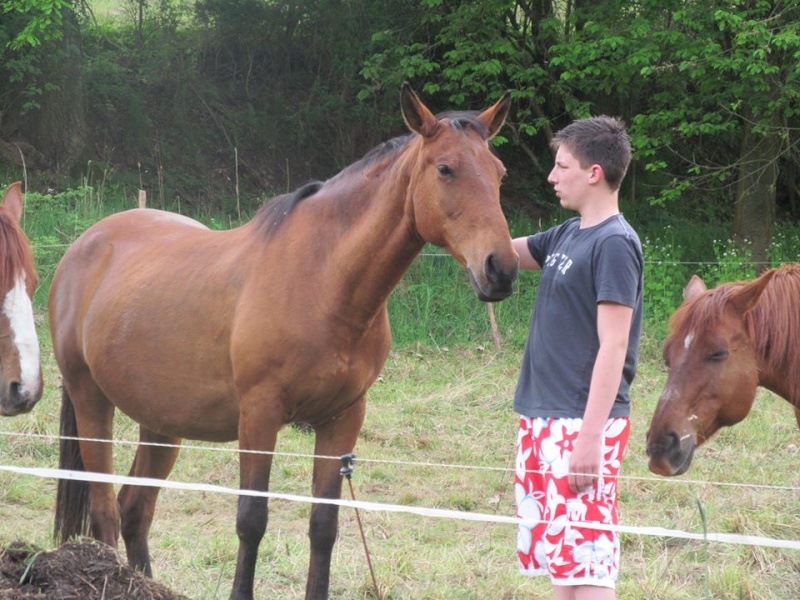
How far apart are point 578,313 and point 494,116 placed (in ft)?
3.97

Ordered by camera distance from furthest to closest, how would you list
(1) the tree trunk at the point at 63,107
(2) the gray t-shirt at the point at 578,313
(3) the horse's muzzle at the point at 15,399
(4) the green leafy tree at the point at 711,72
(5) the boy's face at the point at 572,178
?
(1) the tree trunk at the point at 63,107, (4) the green leafy tree at the point at 711,72, (3) the horse's muzzle at the point at 15,399, (5) the boy's face at the point at 572,178, (2) the gray t-shirt at the point at 578,313

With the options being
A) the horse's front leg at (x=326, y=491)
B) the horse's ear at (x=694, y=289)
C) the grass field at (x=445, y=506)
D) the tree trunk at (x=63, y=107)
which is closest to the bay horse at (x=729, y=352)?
the horse's ear at (x=694, y=289)

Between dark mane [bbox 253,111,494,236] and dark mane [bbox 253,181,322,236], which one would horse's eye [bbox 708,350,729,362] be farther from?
dark mane [bbox 253,181,322,236]

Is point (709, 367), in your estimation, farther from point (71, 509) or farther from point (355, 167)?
point (71, 509)

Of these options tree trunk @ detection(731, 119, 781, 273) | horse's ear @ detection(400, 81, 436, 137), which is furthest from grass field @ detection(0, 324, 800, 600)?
tree trunk @ detection(731, 119, 781, 273)

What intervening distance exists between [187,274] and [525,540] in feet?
7.33

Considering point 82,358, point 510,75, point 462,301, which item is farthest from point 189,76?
point 82,358

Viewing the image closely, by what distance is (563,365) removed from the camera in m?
3.02

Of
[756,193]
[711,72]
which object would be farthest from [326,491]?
[756,193]

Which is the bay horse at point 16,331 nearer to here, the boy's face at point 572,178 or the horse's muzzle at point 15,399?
the horse's muzzle at point 15,399

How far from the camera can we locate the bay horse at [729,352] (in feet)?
12.6

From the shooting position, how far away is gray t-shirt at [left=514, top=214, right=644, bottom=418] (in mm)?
2907

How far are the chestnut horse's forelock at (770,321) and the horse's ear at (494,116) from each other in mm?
1127

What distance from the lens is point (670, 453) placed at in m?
3.69
